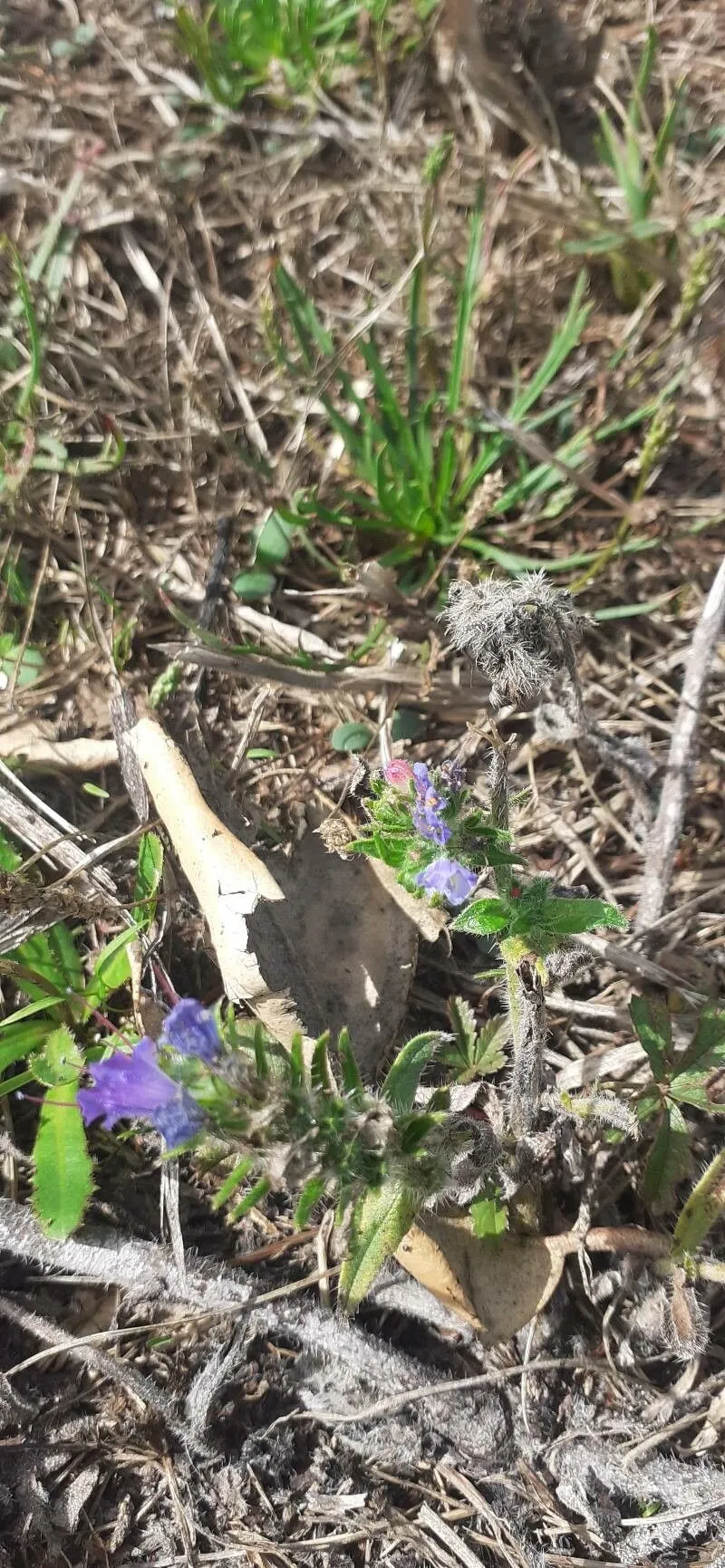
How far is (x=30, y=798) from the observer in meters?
2.90

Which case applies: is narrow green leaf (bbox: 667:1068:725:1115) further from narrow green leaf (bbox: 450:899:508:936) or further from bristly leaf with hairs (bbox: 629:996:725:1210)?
narrow green leaf (bbox: 450:899:508:936)

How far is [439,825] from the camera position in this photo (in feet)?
5.77

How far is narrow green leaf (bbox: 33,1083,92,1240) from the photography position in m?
2.38

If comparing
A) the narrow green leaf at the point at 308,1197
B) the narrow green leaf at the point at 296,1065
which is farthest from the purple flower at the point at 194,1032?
the narrow green leaf at the point at 308,1197

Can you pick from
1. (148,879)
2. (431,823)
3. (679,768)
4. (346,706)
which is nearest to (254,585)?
(346,706)

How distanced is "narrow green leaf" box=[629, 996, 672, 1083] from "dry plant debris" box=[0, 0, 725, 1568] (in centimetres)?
7

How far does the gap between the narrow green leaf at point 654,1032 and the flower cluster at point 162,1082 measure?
1040 millimetres

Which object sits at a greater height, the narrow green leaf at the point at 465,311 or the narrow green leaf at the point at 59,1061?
the narrow green leaf at the point at 465,311

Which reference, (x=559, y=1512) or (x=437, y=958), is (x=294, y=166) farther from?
(x=559, y=1512)

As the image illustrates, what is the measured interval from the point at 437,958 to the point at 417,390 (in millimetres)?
1810

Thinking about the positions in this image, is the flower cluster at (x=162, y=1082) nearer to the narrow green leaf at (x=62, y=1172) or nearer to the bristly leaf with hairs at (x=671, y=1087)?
the narrow green leaf at (x=62, y=1172)

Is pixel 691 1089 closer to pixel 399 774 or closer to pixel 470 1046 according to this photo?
pixel 470 1046

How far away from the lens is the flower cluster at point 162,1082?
161 centimetres

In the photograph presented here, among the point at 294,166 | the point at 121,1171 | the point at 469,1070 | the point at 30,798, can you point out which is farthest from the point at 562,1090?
the point at 294,166
